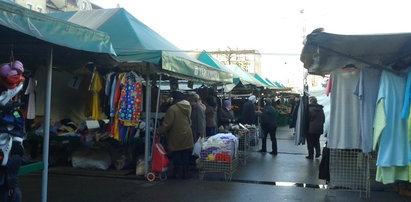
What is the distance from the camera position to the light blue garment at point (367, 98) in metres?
4.99

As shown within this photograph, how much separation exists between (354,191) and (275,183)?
1520mm

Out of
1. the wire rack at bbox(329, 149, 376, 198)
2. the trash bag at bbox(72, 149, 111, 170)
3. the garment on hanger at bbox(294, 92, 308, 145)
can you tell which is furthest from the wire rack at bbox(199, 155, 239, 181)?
the trash bag at bbox(72, 149, 111, 170)

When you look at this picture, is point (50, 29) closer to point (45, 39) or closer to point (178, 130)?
point (45, 39)

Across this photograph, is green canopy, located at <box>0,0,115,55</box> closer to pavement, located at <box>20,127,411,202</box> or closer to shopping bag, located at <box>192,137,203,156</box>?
pavement, located at <box>20,127,411,202</box>

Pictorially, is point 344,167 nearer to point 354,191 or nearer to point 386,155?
point 354,191

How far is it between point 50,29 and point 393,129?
447 centimetres

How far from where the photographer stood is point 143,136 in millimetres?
7828

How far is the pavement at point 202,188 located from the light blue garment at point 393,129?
149cm

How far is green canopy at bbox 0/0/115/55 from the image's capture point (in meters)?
3.06

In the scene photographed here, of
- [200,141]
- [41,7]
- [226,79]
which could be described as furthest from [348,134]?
[41,7]

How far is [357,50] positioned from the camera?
504 centimetres

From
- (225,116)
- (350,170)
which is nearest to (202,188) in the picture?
(350,170)

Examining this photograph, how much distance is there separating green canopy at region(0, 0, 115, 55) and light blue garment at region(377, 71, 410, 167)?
3.86 metres

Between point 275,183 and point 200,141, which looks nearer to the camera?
point 275,183
